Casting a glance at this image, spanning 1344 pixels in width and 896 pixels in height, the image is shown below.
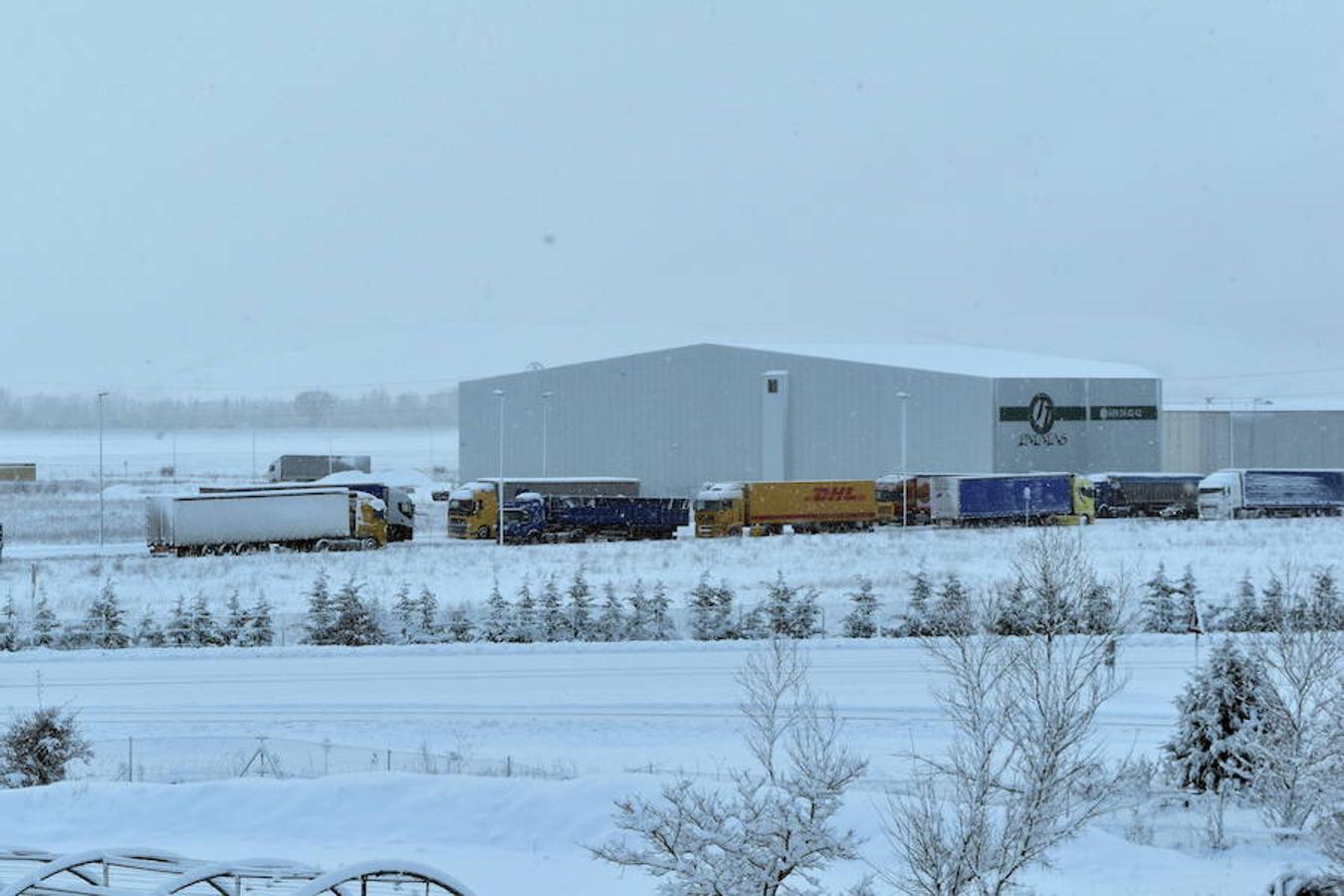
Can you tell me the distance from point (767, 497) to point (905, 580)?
17.9 m

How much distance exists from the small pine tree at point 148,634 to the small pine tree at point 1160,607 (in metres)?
22.6

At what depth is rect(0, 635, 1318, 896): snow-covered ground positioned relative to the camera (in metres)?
18.2

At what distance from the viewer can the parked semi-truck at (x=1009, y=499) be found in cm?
5816

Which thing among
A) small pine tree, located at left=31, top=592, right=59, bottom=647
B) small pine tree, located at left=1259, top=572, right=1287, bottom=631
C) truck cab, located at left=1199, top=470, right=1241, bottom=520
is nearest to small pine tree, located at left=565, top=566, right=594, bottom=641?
small pine tree, located at left=31, top=592, right=59, bottom=647

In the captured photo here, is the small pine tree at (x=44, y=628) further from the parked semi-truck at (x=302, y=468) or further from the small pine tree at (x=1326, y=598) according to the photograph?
the parked semi-truck at (x=302, y=468)

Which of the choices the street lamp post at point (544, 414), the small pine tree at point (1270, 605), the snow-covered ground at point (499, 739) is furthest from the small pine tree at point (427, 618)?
the street lamp post at point (544, 414)

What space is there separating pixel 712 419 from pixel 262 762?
48533 mm

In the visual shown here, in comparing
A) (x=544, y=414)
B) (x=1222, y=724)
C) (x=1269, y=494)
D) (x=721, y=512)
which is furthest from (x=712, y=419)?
(x=1222, y=724)

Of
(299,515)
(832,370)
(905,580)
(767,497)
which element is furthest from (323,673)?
(832,370)

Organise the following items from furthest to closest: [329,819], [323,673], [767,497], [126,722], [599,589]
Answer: [767,497] < [599,589] < [323,673] < [126,722] < [329,819]

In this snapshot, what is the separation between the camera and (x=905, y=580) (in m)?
39.9

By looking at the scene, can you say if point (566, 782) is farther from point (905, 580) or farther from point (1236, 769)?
point (905, 580)

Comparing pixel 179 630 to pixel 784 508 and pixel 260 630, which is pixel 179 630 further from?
pixel 784 508

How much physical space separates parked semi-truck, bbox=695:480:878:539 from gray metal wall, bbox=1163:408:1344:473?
26.6m
